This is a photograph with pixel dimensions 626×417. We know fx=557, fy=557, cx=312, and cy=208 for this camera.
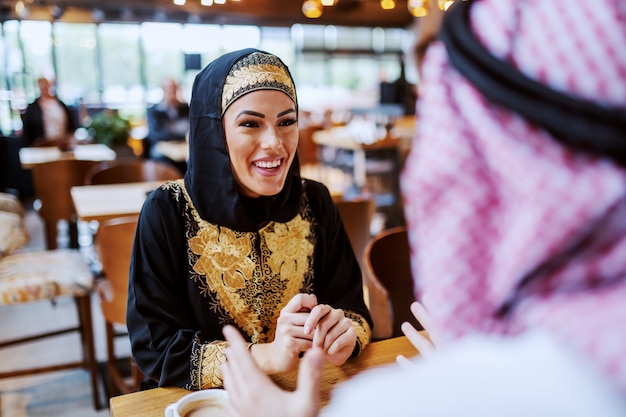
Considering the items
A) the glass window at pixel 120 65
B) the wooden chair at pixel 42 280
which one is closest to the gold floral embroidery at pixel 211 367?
the wooden chair at pixel 42 280

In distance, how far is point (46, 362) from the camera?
10.9 feet

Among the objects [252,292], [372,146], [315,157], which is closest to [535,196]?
[252,292]

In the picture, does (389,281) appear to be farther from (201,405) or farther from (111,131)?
(111,131)

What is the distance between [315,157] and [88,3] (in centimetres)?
507

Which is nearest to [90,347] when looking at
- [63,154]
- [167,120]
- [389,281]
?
[389,281]

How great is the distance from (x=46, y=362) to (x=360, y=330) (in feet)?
8.67

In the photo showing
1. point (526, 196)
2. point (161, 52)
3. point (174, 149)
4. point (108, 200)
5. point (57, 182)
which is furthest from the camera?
point (161, 52)

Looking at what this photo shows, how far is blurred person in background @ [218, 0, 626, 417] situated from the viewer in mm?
391

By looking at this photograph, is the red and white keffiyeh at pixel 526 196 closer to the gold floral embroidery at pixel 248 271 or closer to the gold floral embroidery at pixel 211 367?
the gold floral embroidery at pixel 211 367

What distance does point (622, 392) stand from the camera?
0.38 metres

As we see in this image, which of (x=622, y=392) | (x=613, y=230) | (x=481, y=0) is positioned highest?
(x=481, y=0)

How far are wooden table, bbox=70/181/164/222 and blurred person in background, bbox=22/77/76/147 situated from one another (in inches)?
150

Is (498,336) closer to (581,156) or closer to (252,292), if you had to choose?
(581,156)

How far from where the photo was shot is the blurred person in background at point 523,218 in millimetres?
391
